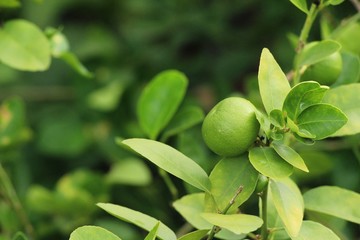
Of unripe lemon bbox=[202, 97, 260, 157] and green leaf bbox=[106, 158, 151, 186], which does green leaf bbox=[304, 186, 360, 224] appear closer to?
unripe lemon bbox=[202, 97, 260, 157]

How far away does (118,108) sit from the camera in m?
1.80

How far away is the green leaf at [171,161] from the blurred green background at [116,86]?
1.92 feet

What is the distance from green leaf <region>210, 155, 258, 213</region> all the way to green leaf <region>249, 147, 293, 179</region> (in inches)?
1.2

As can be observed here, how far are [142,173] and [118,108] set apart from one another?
33 cm

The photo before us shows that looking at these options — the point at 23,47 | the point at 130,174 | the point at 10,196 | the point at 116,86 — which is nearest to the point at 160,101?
the point at 23,47

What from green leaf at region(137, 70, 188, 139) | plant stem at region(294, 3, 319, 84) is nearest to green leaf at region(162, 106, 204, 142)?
green leaf at region(137, 70, 188, 139)

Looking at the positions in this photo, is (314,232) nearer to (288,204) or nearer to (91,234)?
(288,204)

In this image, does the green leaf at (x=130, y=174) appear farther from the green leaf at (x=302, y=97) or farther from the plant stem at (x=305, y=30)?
the green leaf at (x=302, y=97)

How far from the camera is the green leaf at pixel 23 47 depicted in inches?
40.6

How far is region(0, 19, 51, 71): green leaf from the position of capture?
40.6 inches

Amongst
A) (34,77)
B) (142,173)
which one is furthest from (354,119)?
(34,77)

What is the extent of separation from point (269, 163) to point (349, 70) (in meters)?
0.32

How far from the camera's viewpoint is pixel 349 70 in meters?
1.00

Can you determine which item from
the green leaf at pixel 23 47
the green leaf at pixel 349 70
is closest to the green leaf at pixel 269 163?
the green leaf at pixel 349 70
